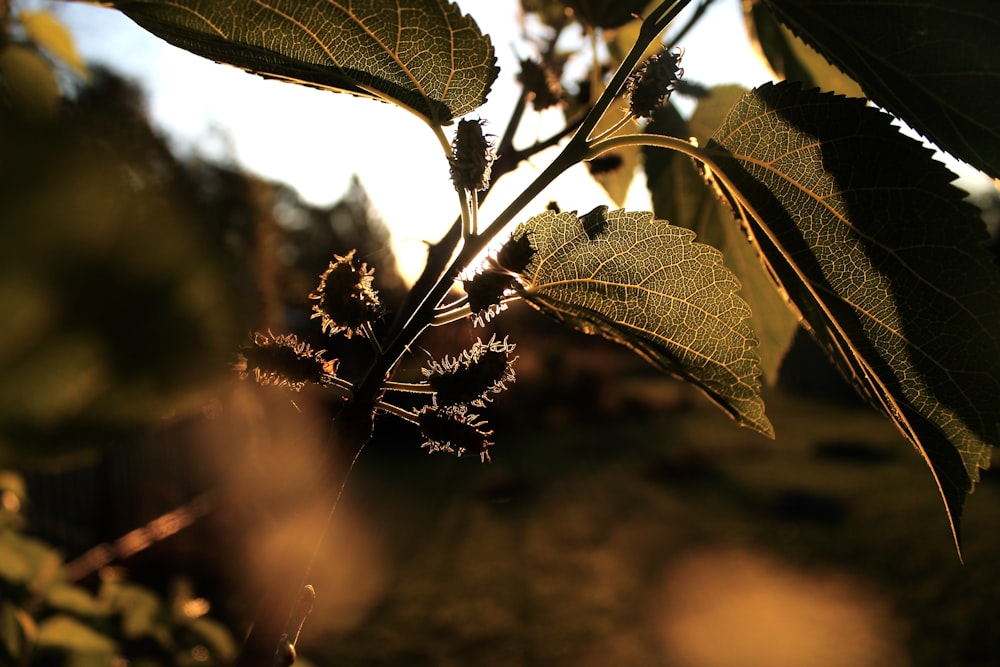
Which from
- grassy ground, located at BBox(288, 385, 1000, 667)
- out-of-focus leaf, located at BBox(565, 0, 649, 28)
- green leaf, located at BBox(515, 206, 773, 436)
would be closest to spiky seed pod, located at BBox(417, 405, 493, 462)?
green leaf, located at BBox(515, 206, 773, 436)

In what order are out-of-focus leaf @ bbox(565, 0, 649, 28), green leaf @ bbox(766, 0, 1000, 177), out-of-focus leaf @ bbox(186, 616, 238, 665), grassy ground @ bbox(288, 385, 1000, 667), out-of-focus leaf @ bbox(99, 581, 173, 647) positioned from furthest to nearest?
grassy ground @ bbox(288, 385, 1000, 667)
out-of-focus leaf @ bbox(186, 616, 238, 665)
out-of-focus leaf @ bbox(99, 581, 173, 647)
out-of-focus leaf @ bbox(565, 0, 649, 28)
green leaf @ bbox(766, 0, 1000, 177)

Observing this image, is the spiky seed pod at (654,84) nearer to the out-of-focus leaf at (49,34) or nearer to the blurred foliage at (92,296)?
the blurred foliage at (92,296)

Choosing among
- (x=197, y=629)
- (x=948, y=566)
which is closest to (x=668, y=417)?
(x=948, y=566)

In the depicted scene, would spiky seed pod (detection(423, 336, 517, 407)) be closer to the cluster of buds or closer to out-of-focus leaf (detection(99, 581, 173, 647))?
the cluster of buds

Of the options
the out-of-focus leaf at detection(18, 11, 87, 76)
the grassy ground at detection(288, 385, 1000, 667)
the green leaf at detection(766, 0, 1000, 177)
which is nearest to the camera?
the green leaf at detection(766, 0, 1000, 177)

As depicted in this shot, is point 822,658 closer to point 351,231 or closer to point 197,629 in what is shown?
point 197,629

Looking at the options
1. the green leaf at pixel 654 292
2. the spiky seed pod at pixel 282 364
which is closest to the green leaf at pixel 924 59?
the green leaf at pixel 654 292
